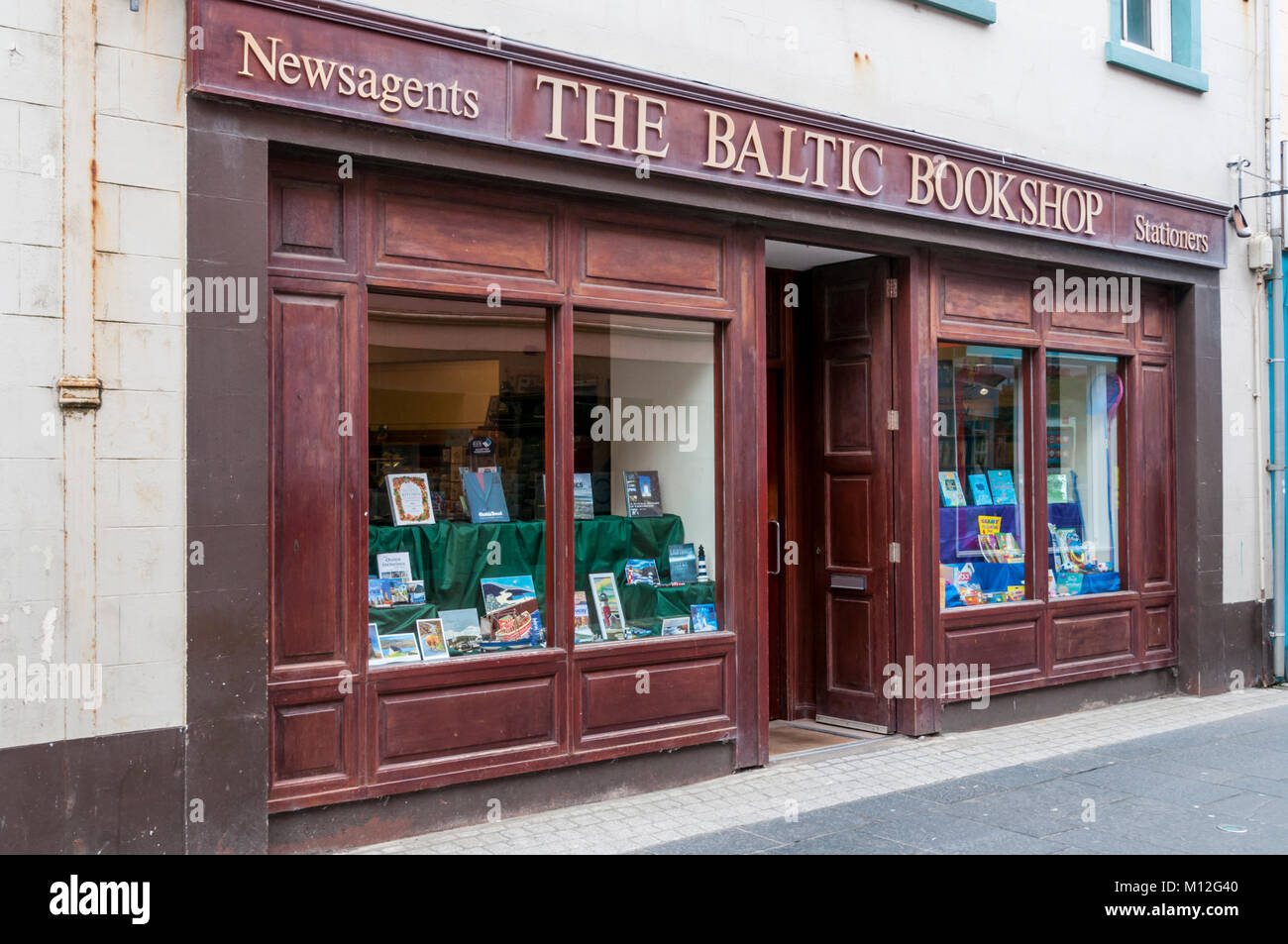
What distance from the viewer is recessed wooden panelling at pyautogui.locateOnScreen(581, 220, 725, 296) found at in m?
6.66

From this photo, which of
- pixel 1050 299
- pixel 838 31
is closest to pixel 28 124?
pixel 838 31

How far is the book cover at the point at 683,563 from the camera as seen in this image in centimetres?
724

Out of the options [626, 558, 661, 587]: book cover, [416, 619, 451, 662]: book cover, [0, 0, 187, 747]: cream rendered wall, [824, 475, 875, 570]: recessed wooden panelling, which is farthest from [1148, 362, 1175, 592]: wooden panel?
[0, 0, 187, 747]: cream rendered wall

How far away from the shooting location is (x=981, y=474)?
29.3 feet

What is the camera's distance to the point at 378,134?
568cm

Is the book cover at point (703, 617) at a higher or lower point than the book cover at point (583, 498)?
lower

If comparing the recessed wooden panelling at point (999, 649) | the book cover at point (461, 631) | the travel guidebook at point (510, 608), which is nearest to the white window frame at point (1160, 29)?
the recessed wooden panelling at point (999, 649)

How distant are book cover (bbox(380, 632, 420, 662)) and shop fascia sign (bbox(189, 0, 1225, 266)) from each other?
8.51 ft

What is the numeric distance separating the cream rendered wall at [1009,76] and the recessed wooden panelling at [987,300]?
0.97 meters

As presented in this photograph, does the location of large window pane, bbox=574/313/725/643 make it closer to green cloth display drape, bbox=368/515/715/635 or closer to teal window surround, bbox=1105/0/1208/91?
green cloth display drape, bbox=368/515/715/635

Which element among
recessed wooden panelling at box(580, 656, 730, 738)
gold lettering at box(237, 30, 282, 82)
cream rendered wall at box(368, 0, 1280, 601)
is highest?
cream rendered wall at box(368, 0, 1280, 601)

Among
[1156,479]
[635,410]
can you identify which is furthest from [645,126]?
[1156,479]
